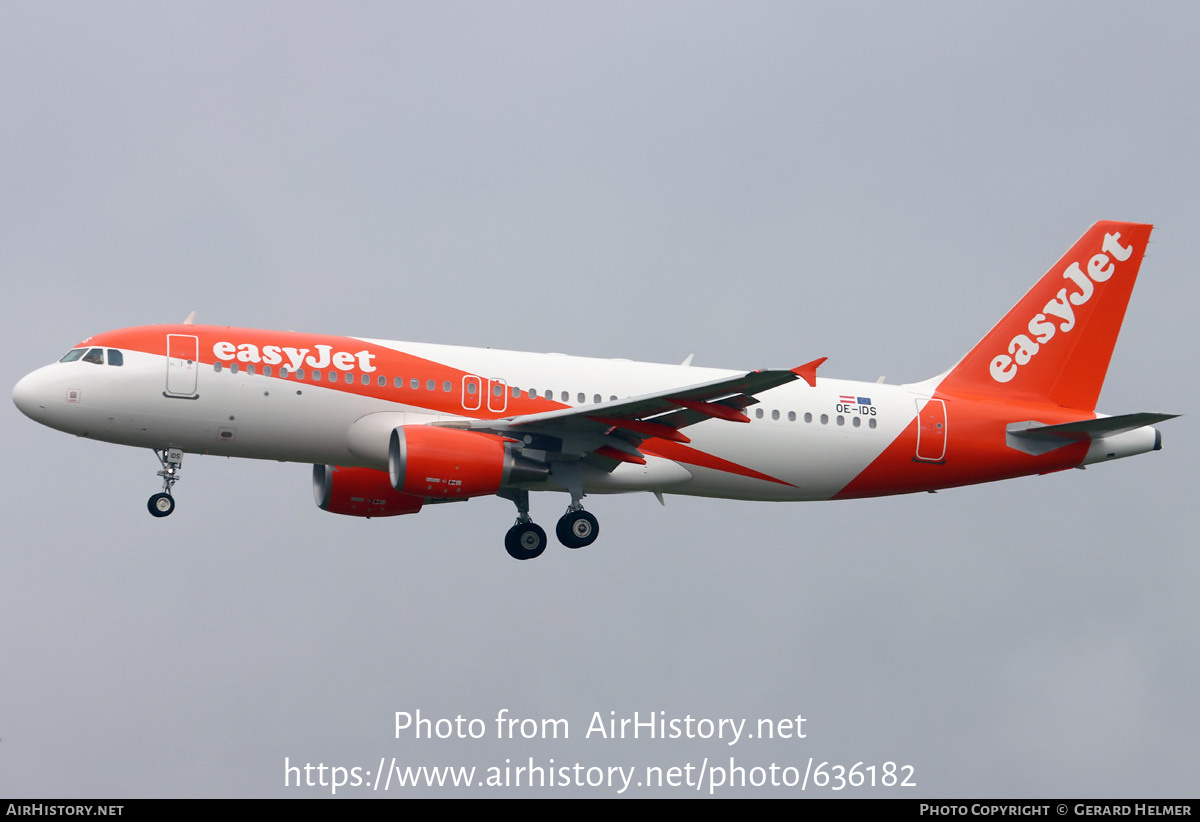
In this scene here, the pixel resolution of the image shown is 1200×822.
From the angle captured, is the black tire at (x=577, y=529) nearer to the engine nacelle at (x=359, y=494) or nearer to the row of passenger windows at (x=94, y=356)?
the engine nacelle at (x=359, y=494)

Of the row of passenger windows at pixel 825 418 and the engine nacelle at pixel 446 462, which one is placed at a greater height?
the row of passenger windows at pixel 825 418

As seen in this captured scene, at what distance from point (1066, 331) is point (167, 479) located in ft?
Answer: 78.4

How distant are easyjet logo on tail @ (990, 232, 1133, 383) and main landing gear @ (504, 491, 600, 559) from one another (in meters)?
12.2

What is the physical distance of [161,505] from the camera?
120 feet

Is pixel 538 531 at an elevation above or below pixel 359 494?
below

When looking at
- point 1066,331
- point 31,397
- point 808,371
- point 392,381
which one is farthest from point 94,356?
point 1066,331

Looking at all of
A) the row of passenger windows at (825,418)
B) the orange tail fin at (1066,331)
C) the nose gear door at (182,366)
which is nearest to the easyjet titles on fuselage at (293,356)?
the nose gear door at (182,366)

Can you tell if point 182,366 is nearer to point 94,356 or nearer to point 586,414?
point 94,356

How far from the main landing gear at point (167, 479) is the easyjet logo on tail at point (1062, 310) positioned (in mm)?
21256

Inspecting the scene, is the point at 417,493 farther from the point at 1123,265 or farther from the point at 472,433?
the point at 1123,265

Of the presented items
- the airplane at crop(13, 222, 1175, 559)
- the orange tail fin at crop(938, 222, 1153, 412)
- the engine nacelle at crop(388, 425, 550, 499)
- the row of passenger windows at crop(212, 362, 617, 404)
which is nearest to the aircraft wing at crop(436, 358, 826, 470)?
the airplane at crop(13, 222, 1175, 559)

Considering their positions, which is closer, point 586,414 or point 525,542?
point 586,414

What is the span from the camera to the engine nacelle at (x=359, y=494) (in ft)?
134

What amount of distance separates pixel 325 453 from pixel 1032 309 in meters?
19.8
